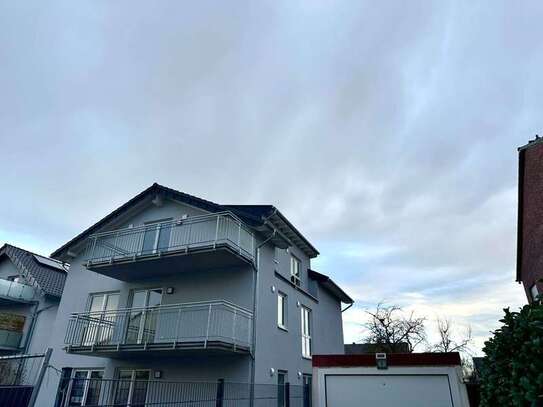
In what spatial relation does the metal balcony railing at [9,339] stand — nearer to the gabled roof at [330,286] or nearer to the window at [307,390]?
the window at [307,390]

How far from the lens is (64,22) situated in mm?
10602

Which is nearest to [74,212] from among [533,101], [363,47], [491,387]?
[363,47]

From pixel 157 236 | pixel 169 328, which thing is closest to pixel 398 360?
pixel 169 328

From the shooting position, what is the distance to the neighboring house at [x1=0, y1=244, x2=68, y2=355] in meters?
16.3

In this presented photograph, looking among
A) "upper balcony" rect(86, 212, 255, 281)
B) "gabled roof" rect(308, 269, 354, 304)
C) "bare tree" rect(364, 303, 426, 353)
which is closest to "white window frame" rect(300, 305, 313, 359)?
"gabled roof" rect(308, 269, 354, 304)

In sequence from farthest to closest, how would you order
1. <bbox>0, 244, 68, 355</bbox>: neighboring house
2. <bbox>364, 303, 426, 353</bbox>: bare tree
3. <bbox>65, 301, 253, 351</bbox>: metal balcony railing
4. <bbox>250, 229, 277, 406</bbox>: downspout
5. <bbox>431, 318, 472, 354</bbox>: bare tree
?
<bbox>431, 318, 472, 354</bbox>: bare tree
<bbox>364, 303, 426, 353</bbox>: bare tree
<bbox>0, 244, 68, 355</bbox>: neighboring house
<bbox>250, 229, 277, 406</bbox>: downspout
<bbox>65, 301, 253, 351</bbox>: metal balcony railing

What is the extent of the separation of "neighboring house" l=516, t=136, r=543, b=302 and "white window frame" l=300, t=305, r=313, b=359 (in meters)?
9.12

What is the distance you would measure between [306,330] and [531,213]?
11073 millimetres

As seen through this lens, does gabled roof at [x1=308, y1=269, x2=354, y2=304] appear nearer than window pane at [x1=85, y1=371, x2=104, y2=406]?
No

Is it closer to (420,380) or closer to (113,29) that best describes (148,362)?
(420,380)

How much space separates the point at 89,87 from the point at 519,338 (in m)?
13.7

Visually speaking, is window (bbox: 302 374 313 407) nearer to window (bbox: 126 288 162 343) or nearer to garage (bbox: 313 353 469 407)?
garage (bbox: 313 353 469 407)

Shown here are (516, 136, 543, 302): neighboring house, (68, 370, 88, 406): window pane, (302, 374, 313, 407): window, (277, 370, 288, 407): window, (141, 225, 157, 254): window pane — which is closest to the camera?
(277, 370, 288, 407): window

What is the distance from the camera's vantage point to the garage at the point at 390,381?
30.3ft
